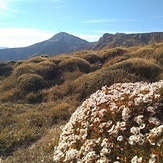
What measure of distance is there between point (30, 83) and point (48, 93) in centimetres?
188

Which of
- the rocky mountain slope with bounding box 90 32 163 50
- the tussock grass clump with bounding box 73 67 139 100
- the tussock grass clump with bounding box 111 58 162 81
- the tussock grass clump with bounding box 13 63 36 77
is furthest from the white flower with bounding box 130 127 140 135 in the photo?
the rocky mountain slope with bounding box 90 32 163 50

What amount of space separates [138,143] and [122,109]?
116cm

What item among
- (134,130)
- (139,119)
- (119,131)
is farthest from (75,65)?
(134,130)

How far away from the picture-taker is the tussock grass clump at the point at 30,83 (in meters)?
16.1

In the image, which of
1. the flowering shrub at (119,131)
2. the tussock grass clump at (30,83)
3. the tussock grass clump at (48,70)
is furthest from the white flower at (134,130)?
the tussock grass clump at (48,70)

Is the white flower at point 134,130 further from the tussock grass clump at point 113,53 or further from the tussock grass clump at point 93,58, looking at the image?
the tussock grass clump at point 93,58

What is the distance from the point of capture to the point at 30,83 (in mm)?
16422

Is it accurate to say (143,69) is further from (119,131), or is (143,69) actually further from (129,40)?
(129,40)

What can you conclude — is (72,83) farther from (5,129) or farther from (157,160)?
(157,160)

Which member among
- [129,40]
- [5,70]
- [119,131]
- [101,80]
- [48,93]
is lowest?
[48,93]

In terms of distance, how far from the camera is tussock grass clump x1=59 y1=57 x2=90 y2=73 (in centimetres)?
1794

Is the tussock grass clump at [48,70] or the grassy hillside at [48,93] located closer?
the grassy hillside at [48,93]

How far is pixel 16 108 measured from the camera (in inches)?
514

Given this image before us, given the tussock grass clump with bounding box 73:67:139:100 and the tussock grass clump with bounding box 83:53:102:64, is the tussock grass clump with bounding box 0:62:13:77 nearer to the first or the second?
the tussock grass clump with bounding box 83:53:102:64
